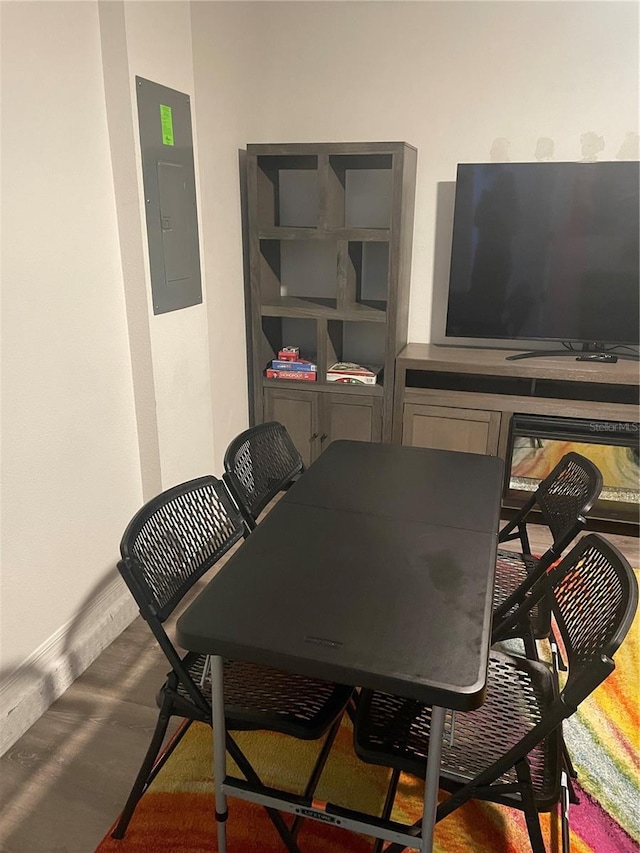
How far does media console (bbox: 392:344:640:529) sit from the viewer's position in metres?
2.91

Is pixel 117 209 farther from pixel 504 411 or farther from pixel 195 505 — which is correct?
pixel 504 411

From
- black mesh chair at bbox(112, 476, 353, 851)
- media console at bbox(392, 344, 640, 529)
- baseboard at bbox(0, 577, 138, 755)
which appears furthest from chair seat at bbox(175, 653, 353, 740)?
media console at bbox(392, 344, 640, 529)

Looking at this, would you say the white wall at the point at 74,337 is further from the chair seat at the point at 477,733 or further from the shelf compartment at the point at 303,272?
the chair seat at the point at 477,733

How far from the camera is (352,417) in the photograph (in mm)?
3279

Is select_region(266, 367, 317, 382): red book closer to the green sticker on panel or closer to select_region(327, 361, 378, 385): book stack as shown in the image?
select_region(327, 361, 378, 385): book stack

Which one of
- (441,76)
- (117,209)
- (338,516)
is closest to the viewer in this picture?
(338,516)

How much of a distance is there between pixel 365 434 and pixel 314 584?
6.50 feet

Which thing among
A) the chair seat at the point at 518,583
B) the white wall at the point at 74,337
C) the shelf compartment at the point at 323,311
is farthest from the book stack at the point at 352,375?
the chair seat at the point at 518,583

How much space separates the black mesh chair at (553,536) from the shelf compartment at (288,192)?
1.98 m

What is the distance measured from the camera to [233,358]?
10.4 feet

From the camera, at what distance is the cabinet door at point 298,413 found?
3.32 m

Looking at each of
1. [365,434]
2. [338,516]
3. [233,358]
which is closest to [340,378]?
[365,434]

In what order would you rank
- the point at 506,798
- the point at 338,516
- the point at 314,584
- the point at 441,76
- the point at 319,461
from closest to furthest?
the point at 506,798 → the point at 314,584 → the point at 338,516 → the point at 319,461 → the point at 441,76

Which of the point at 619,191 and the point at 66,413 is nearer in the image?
the point at 66,413
